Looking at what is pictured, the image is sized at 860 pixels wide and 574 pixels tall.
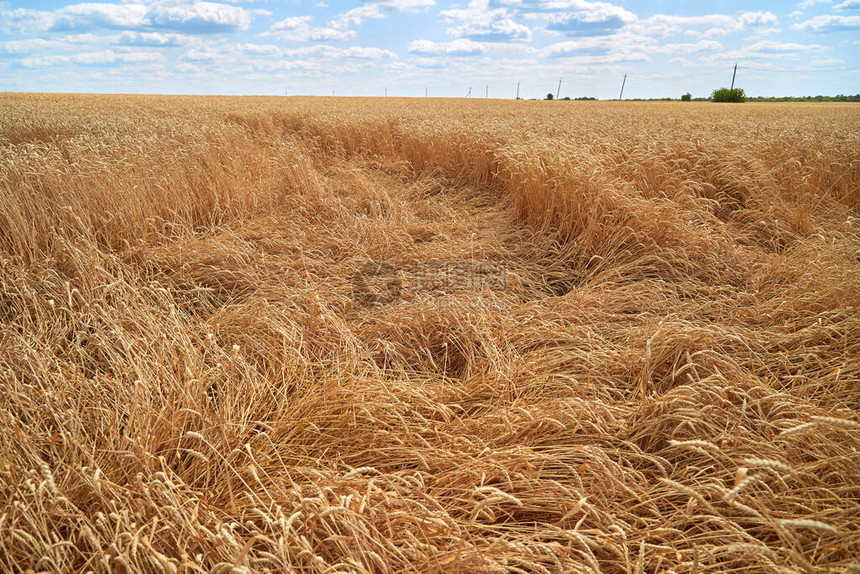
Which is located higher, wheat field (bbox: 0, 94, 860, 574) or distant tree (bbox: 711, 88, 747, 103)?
distant tree (bbox: 711, 88, 747, 103)

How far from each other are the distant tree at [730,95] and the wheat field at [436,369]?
54.6 metres

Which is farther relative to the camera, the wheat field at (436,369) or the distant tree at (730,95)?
the distant tree at (730,95)

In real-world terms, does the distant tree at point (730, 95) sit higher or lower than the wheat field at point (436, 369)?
higher

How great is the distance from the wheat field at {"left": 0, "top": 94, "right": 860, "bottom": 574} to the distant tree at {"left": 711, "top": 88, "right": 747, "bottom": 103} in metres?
54.6

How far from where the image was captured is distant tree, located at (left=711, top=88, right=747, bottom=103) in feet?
165

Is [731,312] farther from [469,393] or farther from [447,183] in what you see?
[447,183]

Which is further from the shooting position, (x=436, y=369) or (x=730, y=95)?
(x=730, y=95)

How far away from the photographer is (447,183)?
7621 millimetres

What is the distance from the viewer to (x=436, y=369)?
2682 millimetres

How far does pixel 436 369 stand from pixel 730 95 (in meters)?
61.4

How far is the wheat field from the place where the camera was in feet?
4.82

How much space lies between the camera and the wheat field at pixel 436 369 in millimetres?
1468

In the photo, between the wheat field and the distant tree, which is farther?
the distant tree

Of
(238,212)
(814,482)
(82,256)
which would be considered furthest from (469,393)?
(238,212)
